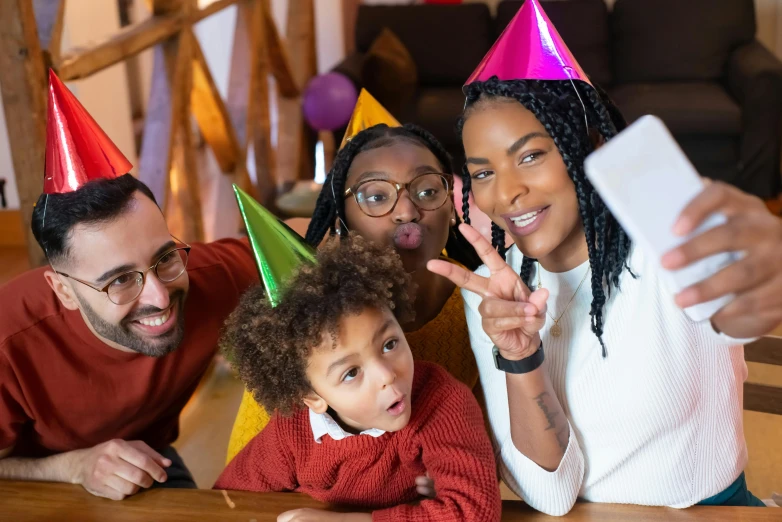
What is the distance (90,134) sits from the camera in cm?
142

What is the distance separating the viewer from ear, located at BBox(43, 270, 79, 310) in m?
1.50

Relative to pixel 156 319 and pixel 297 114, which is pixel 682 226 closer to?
pixel 156 319

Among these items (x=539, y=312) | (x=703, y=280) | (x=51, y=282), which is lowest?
(x=51, y=282)

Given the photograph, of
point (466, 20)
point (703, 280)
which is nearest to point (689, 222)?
point (703, 280)

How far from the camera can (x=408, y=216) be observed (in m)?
1.49

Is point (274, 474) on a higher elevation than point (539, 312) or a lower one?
lower

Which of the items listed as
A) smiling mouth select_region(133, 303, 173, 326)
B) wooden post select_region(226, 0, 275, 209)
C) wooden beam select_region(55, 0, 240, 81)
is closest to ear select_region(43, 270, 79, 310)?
smiling mouth select_region(133, 303, 173, 326)

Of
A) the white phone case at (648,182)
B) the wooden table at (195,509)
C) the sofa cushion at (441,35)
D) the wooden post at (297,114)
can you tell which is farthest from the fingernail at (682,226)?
the sofa cushion at (441,35)

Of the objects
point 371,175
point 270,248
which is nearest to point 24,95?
point 371,175

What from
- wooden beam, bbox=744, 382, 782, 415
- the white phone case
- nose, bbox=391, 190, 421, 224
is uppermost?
the white phone case

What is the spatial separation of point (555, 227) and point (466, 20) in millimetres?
3997

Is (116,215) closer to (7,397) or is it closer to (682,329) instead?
(7,397)

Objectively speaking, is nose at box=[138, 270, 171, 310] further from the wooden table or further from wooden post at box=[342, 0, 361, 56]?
wooden post at box=[342, 0, 361, 56]

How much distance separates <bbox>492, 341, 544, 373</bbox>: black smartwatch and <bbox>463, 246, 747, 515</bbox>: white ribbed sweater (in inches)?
5.2
